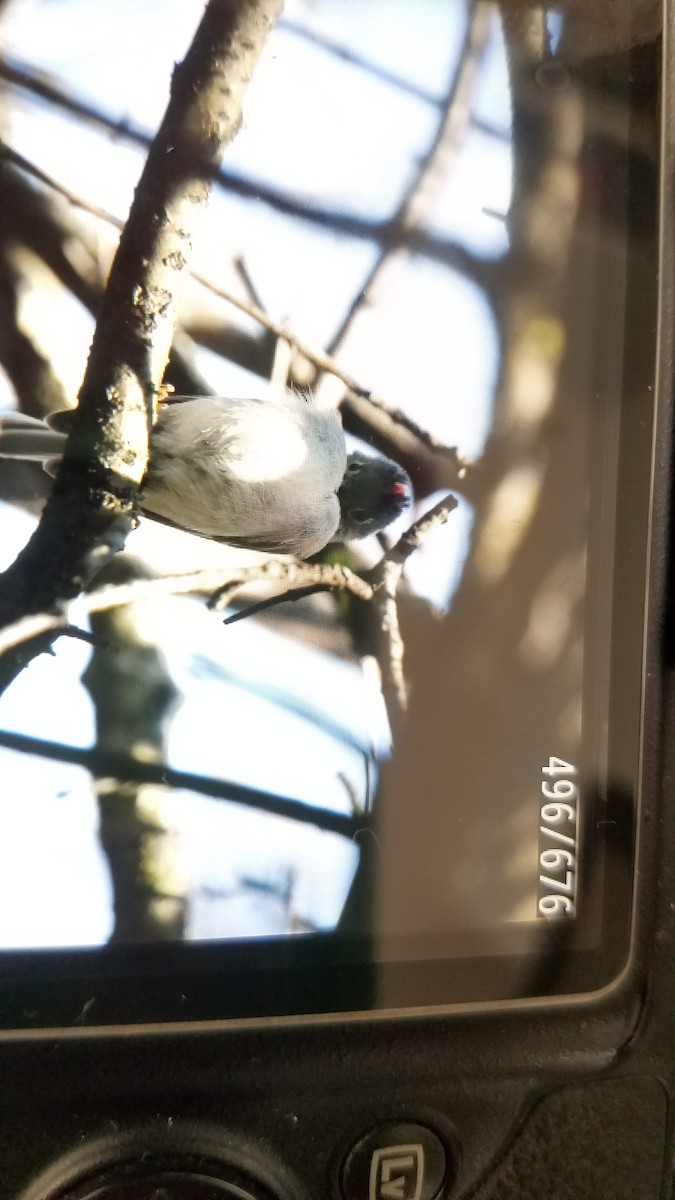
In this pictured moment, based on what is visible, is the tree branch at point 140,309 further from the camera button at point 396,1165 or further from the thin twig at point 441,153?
the camera button at point 396,1165

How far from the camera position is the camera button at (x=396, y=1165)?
16.6 inches

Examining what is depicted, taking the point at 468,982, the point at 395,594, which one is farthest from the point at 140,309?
the point at 468,982

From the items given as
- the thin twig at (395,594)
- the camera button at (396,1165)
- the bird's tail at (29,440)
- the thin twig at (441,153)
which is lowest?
the camera button at (396,1165)

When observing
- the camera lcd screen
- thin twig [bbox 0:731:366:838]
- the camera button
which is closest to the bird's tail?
the camera lcd screen

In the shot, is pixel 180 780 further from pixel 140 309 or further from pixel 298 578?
pixel 140 309

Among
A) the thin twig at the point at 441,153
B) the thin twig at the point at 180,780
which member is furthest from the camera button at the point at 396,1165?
the thin twig at the point at 441,153

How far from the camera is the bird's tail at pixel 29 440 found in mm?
376

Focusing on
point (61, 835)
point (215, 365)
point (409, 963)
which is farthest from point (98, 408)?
point (409, 963)

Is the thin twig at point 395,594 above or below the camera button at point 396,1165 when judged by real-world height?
above

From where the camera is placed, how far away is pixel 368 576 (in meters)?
0.42

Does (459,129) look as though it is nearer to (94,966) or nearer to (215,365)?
(215,365)

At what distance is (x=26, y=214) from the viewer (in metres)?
0.37

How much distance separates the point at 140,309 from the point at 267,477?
0.32ft

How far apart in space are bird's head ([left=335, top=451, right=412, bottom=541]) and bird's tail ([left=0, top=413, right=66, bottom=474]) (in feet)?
0.44
